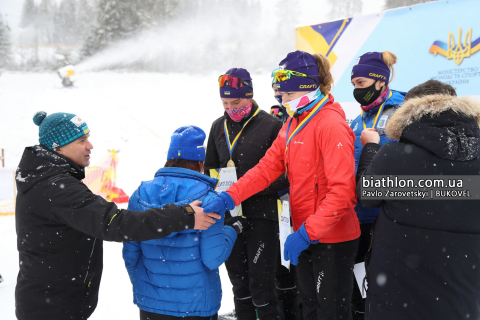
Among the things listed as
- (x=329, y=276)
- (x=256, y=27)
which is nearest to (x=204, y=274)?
(x=329, y=276)

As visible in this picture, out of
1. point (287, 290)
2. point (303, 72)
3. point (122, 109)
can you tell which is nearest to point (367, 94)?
point (303, 72)

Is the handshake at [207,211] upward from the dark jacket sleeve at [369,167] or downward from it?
downward

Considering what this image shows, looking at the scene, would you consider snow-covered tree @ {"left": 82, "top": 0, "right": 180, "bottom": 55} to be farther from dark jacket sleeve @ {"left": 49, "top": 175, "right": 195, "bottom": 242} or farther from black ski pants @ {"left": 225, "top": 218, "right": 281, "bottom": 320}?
dark jacket sleeve @ {"left": 49, "top": 175, "right": 195, "bottom": 242}

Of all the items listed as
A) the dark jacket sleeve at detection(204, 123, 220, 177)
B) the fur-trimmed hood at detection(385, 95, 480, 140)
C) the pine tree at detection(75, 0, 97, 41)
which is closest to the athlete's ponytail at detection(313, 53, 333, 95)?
the fur-trimmed hood at detection(385, 95, 480, 140)

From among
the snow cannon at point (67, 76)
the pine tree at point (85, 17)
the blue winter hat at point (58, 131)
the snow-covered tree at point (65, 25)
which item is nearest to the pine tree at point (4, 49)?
the snow-covered tree at point (65, 25)

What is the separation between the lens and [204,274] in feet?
6.50

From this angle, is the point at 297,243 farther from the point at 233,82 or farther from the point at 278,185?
the point at 233,82

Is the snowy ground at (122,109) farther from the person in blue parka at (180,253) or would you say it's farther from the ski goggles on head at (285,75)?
the ski goggles on head at (285,75)

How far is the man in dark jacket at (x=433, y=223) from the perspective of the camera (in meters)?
1.47

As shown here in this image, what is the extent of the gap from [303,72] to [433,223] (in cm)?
111

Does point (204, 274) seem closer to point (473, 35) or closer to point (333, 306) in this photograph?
point (333, 306)

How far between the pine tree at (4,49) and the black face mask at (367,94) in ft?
97.7

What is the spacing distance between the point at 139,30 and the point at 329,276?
1349 inches

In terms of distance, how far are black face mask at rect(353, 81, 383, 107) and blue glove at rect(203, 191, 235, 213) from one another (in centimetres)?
121
